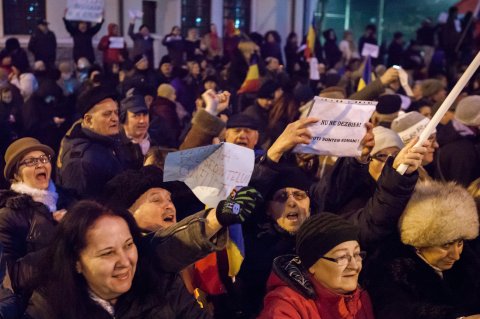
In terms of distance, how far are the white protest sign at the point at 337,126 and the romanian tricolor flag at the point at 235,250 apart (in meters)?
0.57

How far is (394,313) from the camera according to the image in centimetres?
357

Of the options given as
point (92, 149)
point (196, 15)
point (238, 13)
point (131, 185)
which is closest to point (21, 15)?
point (196, 15)

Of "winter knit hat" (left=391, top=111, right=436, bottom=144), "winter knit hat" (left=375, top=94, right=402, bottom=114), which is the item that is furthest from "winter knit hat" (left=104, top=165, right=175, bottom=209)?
"winter knit hat" (left=375, top=94, right=402, bottom=114)

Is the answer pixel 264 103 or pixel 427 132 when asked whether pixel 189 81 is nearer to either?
pixel 264 103

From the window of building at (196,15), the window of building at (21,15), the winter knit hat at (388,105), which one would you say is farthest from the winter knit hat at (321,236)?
the window of building at (196,15)

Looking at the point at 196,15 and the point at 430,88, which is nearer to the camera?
the point at 430,88

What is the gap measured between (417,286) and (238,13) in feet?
68.9

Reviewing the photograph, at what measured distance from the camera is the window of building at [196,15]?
22.5 metres

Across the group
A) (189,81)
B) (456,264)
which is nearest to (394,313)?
(456,264)

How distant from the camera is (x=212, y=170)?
3.37 meters

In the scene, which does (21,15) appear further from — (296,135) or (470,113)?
(296,135)

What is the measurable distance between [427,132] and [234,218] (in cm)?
98

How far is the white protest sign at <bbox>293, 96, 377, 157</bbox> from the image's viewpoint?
403 cm

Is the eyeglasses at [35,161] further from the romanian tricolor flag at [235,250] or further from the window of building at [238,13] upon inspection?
the window of building at [238,13]
